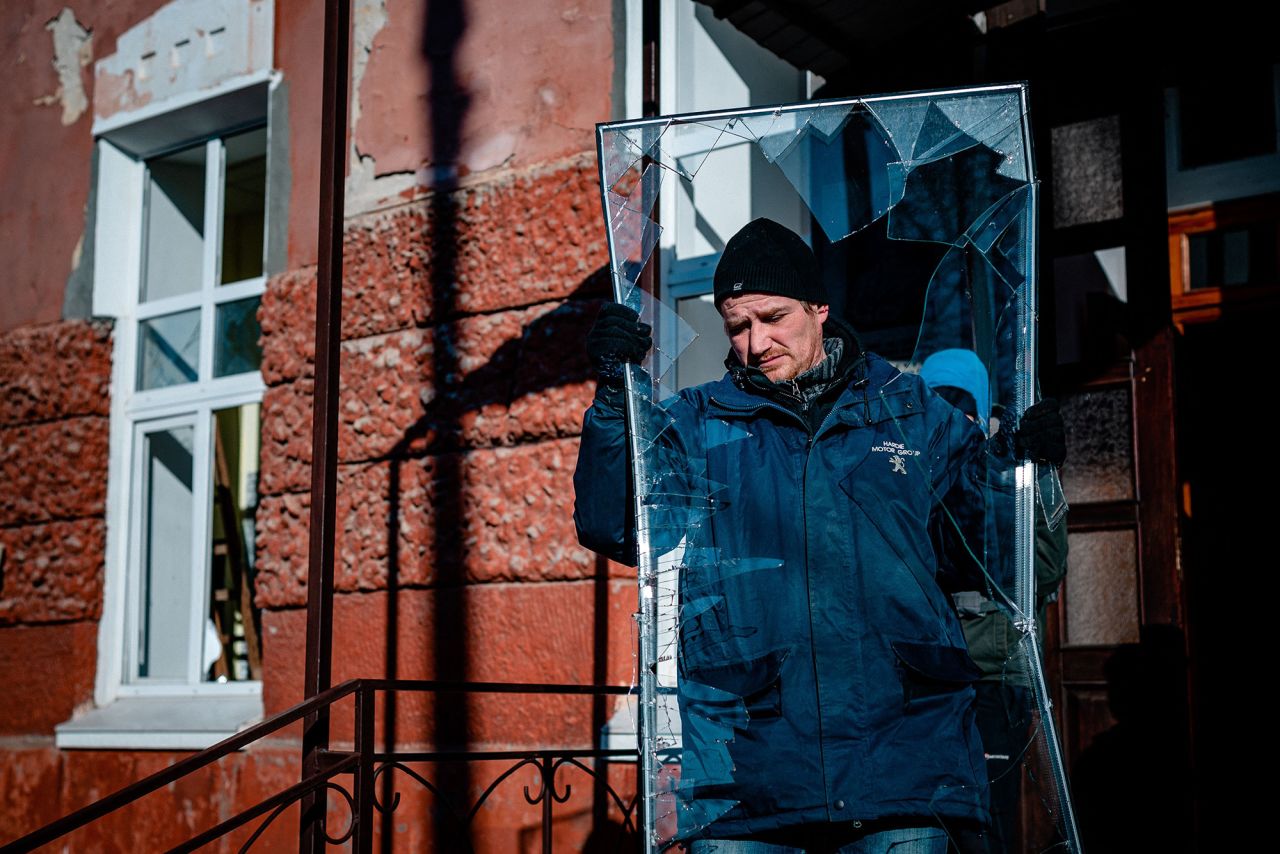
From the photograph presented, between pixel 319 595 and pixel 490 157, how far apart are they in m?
2.13

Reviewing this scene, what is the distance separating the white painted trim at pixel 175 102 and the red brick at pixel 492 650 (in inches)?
87.0

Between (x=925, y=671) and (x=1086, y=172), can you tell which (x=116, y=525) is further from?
(x=925, y=671)

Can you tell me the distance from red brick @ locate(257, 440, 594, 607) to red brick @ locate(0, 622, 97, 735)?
1.15 meters

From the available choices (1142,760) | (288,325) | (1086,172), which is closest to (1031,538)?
(1142,760)

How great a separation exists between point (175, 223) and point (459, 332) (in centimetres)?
222

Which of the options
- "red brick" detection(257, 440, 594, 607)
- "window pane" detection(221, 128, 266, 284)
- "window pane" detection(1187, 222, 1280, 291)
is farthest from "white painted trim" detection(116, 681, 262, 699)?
"window pane" detection(1187, 222, 1280, 291)

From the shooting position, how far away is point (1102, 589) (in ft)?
11.9

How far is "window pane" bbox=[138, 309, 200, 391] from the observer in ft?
18.8

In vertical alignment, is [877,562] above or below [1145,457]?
below

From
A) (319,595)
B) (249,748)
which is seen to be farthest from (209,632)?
(319,595)

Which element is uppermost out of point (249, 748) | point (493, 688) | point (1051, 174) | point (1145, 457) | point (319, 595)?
point (1051, 174)

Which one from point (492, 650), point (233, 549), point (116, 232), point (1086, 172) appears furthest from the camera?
point (116, 232)

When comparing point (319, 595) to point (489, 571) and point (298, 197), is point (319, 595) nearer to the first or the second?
point (489, 571)

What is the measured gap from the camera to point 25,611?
222 inches
